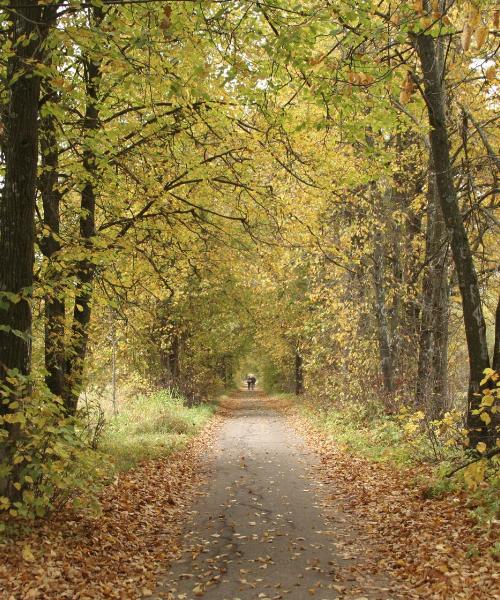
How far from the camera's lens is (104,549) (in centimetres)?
662

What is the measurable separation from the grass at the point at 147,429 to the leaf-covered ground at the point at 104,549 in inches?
71.9

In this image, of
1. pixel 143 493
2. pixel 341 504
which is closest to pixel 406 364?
pixel 341 504

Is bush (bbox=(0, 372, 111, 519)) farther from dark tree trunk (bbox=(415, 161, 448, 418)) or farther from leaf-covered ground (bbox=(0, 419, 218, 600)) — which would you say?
dark tree trunk (bbox=(415, 161, 448, 418))

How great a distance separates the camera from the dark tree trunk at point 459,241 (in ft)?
28.1

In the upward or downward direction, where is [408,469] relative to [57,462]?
downward

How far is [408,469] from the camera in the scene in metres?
10.2

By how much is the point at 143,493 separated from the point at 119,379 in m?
11.9

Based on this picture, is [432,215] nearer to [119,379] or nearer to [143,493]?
[143,493]

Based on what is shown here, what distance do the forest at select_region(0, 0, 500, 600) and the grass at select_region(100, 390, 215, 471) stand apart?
127 mm

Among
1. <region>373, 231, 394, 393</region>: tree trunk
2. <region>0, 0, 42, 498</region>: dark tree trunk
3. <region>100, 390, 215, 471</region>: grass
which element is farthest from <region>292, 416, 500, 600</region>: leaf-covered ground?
<region>373, 231, 394, 393</region>: tree trunk

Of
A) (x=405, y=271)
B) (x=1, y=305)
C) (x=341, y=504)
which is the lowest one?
(x=341, y=504)

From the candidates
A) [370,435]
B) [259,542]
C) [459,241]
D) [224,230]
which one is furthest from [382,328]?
[259,542]

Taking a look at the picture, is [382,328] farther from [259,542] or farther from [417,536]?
[259,542]

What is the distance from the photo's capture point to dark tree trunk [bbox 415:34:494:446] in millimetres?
8570
